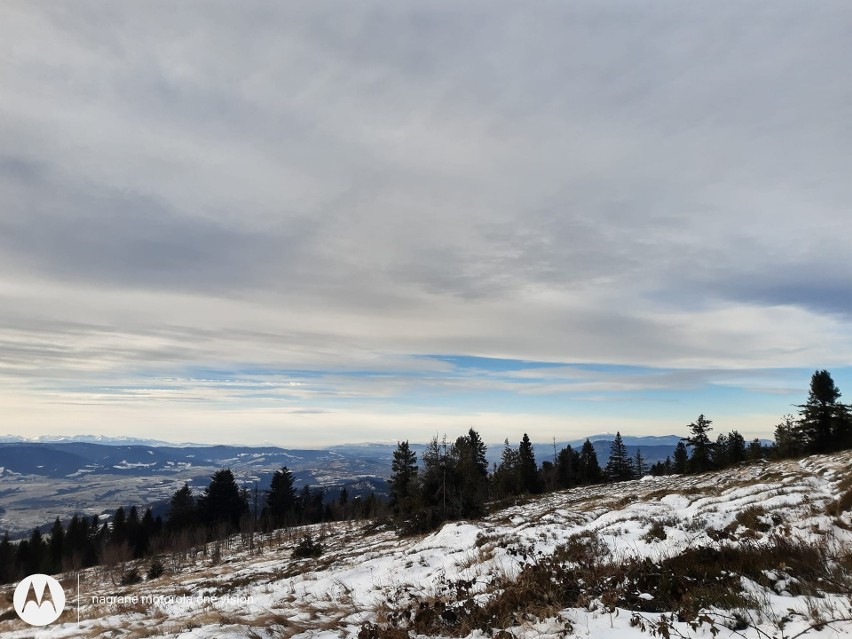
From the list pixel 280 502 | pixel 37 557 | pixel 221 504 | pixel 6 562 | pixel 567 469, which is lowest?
pixel 6 562

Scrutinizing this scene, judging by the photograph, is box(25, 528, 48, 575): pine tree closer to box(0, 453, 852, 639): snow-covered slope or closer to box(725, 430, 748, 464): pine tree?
box(0, 453, 852, 639): snow-covered slope

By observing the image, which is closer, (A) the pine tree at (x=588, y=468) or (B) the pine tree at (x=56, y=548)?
(B) the pine tree at (x=56, y=548)

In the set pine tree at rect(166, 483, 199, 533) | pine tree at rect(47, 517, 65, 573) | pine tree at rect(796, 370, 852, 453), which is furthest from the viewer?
pine tree at rect(166, 483, 199, 533)

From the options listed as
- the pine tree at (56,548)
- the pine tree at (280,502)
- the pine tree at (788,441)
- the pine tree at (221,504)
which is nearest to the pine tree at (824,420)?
the pine tree at (788,441)

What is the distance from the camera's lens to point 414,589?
10055 millimetres

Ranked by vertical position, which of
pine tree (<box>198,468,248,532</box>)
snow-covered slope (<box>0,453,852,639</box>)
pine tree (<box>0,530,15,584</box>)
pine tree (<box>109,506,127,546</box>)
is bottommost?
pine tree (<box>0,530,15,584</box>)

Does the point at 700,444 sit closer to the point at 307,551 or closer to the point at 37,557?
the point at 307,551

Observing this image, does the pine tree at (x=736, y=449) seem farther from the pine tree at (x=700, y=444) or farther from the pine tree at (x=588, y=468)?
the pine tree at (x=588, y=468)

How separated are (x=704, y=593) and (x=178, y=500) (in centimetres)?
8949

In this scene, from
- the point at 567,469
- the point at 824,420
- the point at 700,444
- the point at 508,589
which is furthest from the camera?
the point at 567,469

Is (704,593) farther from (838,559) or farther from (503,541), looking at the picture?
(503,541)

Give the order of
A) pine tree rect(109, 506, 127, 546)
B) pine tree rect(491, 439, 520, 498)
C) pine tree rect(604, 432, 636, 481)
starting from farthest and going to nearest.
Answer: pine tree rect(604, 432, 636, 481)
pine tree rect(491, 439, 520, 498)
pine tree rect(109, 506, 127, 546)

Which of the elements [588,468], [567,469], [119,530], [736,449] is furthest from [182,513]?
[736,449]

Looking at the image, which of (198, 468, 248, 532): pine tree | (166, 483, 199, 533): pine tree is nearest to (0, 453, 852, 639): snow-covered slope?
(198, 468, 248, 532): pine tree
